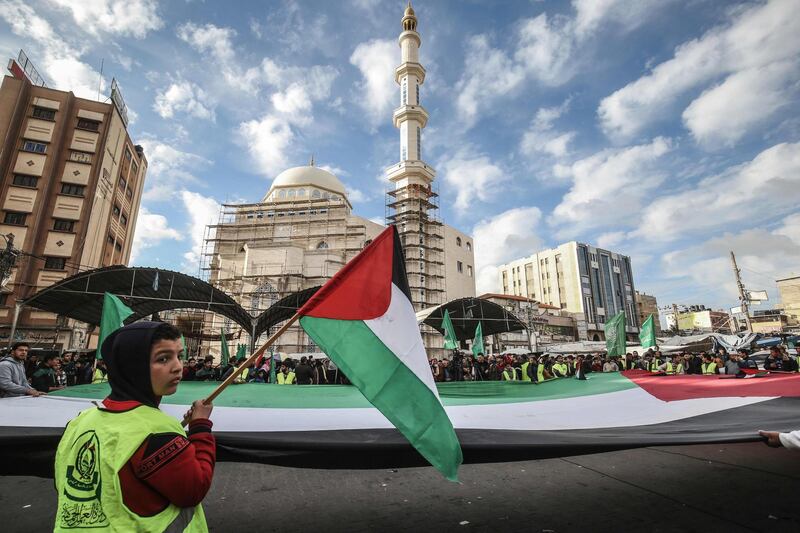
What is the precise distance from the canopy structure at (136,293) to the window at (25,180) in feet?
42.9

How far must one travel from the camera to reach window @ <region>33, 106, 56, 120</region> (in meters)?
29.5

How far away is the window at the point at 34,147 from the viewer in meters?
28.6

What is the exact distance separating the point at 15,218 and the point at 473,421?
3668 centimetres

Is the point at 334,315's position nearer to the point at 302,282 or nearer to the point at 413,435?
the point at 413,435

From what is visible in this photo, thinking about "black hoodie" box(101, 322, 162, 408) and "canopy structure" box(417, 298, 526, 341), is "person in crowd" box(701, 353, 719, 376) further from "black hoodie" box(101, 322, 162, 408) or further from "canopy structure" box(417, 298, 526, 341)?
"canopy structure" box(417, 298, 526, 341)

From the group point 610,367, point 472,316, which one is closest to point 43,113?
point 472,316

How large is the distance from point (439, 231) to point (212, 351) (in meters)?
28.6

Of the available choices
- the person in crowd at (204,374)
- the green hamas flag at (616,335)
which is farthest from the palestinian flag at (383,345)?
the green hamas flag at (616,335)

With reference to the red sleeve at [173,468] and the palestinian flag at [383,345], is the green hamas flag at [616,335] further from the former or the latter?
the red sleeve at [173,468]

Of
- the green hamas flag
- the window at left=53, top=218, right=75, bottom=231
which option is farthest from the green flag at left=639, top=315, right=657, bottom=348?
the window at left=53, top=218, right=75, bottom=231

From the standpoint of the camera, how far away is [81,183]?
29031 millimetres

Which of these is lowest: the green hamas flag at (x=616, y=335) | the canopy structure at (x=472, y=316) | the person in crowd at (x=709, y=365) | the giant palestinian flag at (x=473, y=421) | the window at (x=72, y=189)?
the giant palestinian flag at (x=473, y=421)

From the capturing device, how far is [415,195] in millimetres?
45844

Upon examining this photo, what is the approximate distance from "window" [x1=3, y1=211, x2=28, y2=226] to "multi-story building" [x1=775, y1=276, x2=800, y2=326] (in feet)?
316
